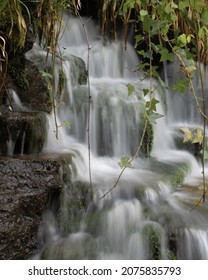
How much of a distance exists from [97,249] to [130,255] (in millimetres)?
269

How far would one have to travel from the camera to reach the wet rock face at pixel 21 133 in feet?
10.4

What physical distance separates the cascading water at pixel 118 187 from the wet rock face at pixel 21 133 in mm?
206

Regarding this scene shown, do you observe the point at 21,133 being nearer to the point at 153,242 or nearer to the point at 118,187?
the point at 118,187

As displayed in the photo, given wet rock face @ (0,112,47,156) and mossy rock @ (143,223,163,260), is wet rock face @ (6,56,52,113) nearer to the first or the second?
wet rock face @ (0,112,47,156)

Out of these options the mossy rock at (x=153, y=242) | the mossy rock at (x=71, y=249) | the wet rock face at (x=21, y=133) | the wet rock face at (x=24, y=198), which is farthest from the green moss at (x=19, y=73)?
the mossy rock at (x=153, y=242)

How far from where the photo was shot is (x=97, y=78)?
541cm

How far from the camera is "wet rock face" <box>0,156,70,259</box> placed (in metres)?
2.51

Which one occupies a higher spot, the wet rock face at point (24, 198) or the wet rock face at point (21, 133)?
the wet rock face at point (21, 133)

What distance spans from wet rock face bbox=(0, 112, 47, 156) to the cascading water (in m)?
0.21

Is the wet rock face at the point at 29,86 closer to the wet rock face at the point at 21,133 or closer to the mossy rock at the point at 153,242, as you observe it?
the wet rock face at the point at 21,133

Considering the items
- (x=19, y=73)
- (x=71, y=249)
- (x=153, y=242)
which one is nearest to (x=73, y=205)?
(x=71, y=249)

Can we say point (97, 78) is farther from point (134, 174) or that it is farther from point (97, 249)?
→ point (97, 249)

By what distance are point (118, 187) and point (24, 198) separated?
0.96 metres
